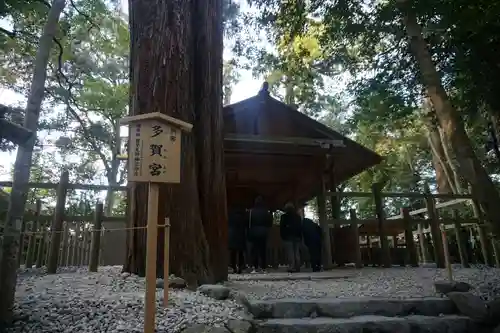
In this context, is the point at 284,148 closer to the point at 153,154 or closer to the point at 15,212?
the point at 153,154

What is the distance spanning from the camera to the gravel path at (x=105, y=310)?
117 inches

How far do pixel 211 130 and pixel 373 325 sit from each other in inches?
136

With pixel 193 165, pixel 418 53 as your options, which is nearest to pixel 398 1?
pixel 418 53

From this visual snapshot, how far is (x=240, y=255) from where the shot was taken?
7.84 m

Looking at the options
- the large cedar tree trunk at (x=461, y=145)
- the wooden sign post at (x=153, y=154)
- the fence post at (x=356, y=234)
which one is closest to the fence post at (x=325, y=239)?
the fence post at (x=356, y=234)

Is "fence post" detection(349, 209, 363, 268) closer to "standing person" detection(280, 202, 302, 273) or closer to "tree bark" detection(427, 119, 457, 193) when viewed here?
"standing person" detection(280, 202, 302, 273)

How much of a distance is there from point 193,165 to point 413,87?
6.74 meters

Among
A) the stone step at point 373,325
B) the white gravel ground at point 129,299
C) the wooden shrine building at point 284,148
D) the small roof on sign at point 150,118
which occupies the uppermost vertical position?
the wooden shrine building at point 284,148

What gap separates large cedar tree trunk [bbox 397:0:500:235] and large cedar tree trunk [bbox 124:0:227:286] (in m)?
3.59

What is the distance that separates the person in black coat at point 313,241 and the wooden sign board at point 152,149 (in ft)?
18.5

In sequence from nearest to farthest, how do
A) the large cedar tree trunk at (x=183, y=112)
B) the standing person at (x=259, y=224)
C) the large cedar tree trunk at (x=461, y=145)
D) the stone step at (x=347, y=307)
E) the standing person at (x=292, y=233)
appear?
the stone step at (x=347, y=307)
the large cedar tree trunk at (x=183, y=112)
the large cedar tree trunk at (x=461, y=145)
the standing person at (x=292, y=233)
the standing person at (x=259, y=224)

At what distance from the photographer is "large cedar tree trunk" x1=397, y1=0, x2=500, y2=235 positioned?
16.6ft

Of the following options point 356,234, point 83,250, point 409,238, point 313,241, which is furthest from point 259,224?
point 83,250

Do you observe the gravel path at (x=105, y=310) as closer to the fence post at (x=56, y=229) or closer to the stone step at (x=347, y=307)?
the stone step at (x=347, y=307)
